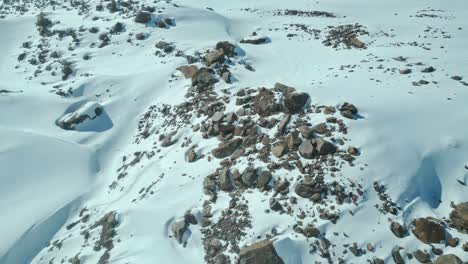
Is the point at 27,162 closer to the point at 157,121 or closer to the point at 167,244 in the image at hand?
the point at 157,121

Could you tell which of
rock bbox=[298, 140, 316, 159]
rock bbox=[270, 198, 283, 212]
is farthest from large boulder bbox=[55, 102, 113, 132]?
rock bbox=[270, 198, 283, 212]

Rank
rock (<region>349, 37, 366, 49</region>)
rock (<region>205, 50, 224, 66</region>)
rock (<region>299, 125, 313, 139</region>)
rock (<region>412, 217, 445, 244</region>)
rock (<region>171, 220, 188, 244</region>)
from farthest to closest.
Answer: rock (<region>349, 37, 366, 49</region>)
rock (<region>205, 50, 224, 66</region>)
rock (<region>299, 125, 313, 139</region>)
rock (<region>171, 220, 188, 244</region>)
rock (<region>412, 217, 445, 244</region>)

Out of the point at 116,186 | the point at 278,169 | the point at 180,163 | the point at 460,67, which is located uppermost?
the point at 460,67

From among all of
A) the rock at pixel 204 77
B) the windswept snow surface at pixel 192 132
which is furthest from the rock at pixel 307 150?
the rock at pixel 204 77

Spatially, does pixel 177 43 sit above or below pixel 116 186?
above

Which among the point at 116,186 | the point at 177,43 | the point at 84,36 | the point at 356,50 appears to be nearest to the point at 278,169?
the point at 116,186

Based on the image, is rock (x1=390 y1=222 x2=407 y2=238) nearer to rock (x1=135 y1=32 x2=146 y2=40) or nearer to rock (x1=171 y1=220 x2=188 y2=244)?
rock (x1=171 y1=220 x2=188 y2=244)
